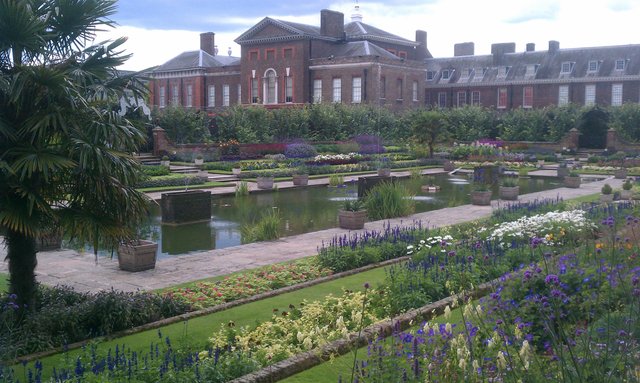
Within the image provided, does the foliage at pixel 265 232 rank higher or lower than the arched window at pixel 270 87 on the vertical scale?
lower

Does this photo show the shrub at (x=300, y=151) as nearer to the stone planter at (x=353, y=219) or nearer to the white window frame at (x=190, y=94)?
the stone planter at (x=353, y=219)

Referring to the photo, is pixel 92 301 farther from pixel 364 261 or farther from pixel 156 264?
pixel 364 261

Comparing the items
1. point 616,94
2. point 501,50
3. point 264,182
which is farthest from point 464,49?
point 264,182

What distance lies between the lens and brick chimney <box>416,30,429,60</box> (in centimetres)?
6500

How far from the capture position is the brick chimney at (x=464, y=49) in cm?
6550

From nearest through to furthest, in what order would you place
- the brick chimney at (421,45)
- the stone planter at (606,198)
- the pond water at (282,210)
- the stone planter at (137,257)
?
the stone planter at (137,257) → the pond water at (282,210) → the stone planter at (606,198) → the brick chimney at (421,45)

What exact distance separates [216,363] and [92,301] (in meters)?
2.52

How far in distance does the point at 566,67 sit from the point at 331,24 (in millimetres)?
19547

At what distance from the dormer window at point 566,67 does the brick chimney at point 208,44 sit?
3183 centimetres

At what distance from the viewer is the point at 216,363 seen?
548cm

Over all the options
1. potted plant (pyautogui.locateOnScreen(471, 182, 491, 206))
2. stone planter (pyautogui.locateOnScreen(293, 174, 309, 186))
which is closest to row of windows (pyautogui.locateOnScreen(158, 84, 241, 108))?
stone planter (pyautogui.locateOnScreen(293, 174, 309, 186))

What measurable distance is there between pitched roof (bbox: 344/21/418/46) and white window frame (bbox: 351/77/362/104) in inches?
212

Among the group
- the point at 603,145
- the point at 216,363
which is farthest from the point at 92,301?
the point at 603,145

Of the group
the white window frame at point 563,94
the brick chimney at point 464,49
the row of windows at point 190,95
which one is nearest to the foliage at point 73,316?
the row of windows at point 190,95
